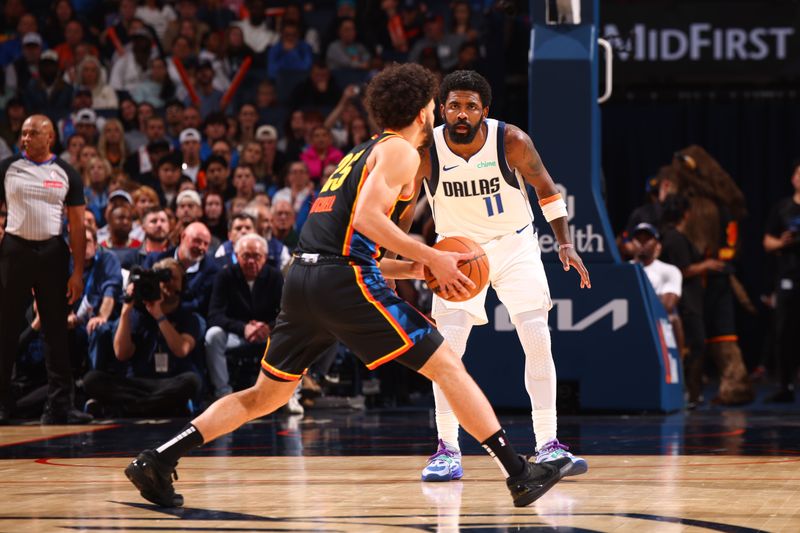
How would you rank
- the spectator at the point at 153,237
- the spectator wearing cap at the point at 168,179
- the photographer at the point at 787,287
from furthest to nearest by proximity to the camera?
1. the spectator wearing cap at the point at 168,179
2. the photographer at the point at 787,287
3. the spectator at the point at 153,237

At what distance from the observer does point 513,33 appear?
1324cm

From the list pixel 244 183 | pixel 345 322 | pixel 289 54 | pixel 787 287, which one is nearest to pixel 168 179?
pixel 244 183

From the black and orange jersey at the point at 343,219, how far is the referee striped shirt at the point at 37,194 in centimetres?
483

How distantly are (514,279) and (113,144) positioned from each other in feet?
26.9

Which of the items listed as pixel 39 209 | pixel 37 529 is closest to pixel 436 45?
pixel 39 209

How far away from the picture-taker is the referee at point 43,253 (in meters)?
9.77

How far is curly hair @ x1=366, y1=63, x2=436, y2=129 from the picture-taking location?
5512 mm

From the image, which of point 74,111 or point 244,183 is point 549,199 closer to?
point 244,183

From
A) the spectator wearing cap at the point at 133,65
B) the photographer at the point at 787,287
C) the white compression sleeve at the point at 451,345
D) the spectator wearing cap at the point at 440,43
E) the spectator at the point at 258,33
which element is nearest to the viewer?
the white compression sleeve at the point at 451,345

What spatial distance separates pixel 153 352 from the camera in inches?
410

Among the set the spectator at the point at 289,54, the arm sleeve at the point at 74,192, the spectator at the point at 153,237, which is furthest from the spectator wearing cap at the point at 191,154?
the arm sleeve at the point at 74,192

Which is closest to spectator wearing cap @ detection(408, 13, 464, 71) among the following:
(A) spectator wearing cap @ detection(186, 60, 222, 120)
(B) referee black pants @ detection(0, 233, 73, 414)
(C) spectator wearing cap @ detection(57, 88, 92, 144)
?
(A) spectator wearing cap @ detection(186, 60, 222, 120)

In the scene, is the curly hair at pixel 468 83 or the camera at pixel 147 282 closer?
the curly hair at pixel 468 83

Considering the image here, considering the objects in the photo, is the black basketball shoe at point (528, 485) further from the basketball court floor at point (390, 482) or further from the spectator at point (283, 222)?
the spectator at point (283, 222)
